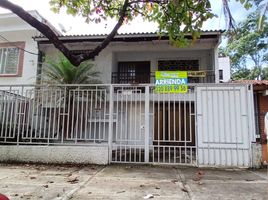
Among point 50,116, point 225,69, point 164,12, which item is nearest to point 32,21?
point 164,12

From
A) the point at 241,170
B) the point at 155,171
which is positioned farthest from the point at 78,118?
the point at 241,170

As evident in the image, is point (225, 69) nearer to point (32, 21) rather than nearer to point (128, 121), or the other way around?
point (128, 121)

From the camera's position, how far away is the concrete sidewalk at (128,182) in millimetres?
4348

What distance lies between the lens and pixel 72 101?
8.00m

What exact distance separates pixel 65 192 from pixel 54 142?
369 cm

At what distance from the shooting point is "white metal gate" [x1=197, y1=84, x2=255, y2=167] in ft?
23.4

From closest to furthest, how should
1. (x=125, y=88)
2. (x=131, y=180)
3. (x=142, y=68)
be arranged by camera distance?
(x=131, y=180) < (x=125, y=88) < (x=142, y=68)

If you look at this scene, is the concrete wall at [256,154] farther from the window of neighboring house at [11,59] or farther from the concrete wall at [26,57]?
the window of neighboring house at [11,59]

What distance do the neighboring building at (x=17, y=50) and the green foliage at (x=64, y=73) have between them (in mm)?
1949

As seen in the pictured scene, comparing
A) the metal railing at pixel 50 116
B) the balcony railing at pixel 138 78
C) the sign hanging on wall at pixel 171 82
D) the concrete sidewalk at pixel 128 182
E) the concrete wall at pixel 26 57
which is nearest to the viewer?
the concrete sidewalk at pixel 128 182

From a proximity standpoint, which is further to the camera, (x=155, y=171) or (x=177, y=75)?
(x=177, y=75)

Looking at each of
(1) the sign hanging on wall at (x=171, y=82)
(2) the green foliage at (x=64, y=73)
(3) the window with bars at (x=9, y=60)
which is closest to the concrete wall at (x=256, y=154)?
(1) the sign hanging on wall at (x=171, y=82)

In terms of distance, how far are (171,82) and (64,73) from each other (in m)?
4.67

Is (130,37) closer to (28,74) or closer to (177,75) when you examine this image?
(177,75)
